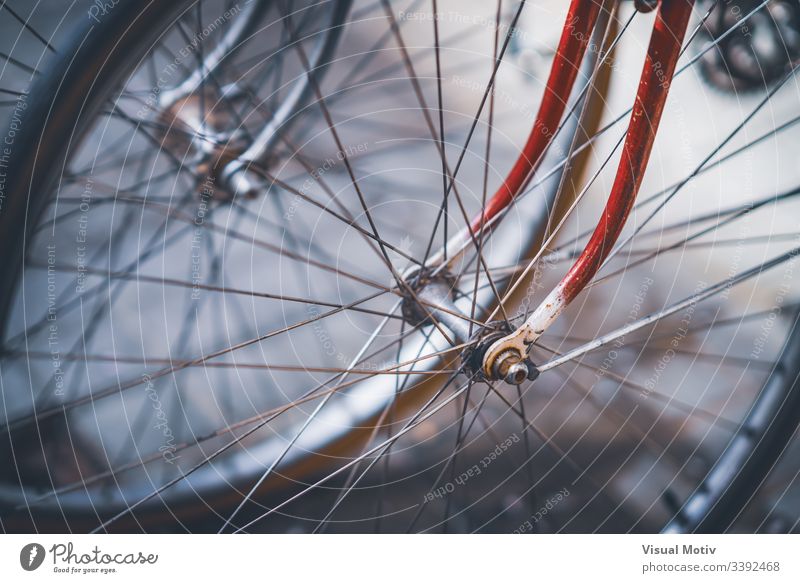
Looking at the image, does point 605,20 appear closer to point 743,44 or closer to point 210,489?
point 743,44

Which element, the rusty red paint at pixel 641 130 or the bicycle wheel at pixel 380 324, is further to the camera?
the bicycle wheel at pixel 380 324

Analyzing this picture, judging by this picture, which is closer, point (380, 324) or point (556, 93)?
point (556, 93)

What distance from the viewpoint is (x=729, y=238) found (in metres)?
0.90

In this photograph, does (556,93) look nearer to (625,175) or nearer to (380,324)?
(625,175)

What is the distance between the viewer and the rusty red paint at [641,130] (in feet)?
1.30
